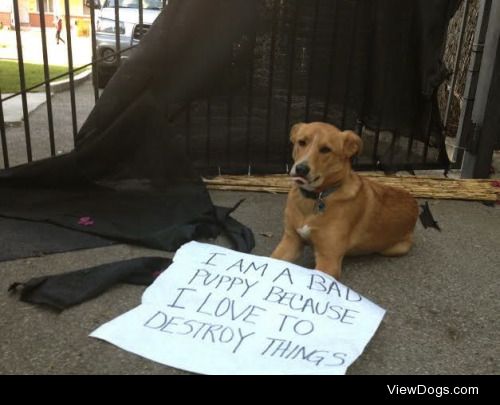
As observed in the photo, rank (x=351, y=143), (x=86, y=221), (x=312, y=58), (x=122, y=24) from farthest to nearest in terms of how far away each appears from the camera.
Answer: (x=122, y=24), (x=312, y=58), (x=86, y=221), (x=351, y=143)

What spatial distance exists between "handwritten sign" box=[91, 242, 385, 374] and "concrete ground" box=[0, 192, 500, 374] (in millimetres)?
89

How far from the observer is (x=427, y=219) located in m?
3.86

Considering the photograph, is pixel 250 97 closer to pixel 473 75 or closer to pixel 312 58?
pixel 312 58

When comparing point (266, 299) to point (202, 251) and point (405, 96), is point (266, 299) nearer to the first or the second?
point (202, 251)

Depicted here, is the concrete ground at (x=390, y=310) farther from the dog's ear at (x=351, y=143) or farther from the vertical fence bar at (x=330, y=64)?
the vertical fence bar at (x=330, y=64)

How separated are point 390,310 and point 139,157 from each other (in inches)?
81.1

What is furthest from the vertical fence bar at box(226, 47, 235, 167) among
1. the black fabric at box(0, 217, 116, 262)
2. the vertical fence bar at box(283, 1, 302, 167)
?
the black fabric at box(0, 217, 116, 262)

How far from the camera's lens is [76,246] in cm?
311

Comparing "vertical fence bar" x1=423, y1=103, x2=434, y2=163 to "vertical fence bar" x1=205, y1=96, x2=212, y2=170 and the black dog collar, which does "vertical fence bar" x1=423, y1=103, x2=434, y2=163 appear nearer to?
"vertical fence bar" x1=205, y1=96, x2=212, y2=170

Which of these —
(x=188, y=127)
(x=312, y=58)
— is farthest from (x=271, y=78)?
(x=188, y=127)

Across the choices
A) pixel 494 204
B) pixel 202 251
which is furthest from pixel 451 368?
pixel 494 204

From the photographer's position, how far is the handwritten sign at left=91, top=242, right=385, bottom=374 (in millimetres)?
2104

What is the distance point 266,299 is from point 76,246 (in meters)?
1.27

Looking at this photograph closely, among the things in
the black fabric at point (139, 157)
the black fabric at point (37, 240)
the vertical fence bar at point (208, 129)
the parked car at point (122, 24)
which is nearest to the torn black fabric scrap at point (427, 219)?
the black fabric at point (139, 157)
